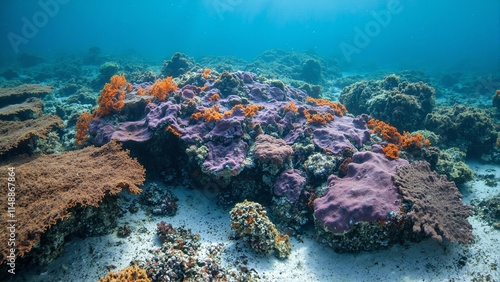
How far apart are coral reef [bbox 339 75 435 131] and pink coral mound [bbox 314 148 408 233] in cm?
570

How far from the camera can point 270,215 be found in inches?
304

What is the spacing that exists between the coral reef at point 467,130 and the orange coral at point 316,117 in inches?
235

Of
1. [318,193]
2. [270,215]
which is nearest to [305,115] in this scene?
[318,193]

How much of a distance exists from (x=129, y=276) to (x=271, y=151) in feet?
15.3

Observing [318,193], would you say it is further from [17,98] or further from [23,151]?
[17,98]

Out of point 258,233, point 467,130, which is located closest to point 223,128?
point 258,233

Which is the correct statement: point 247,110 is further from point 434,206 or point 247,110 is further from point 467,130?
point 467,130

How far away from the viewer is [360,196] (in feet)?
20.9

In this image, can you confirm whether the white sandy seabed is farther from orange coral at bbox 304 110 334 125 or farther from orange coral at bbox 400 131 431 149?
orange coral at bbox 304 110 334 125

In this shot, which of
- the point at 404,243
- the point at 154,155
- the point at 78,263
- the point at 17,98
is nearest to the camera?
the point at 78,263

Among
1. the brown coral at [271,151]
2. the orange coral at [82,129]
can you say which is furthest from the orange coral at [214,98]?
the orange coral at [82,129]

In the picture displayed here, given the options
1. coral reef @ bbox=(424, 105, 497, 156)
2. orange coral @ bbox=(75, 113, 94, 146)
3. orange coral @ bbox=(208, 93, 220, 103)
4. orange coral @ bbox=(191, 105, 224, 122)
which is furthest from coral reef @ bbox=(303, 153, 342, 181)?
orange coral @ bbox=(75, 113, 94, 146)

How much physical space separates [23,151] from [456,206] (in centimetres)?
1268

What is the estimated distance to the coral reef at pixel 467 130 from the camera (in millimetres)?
11250
